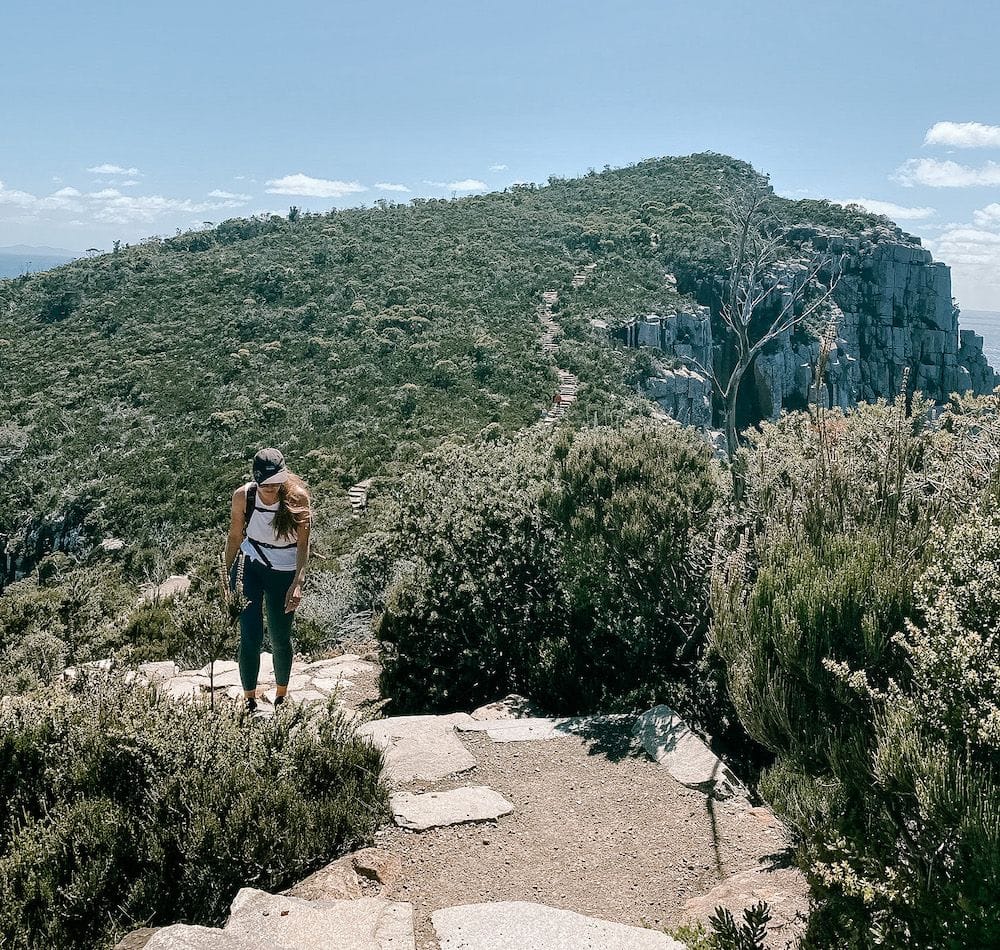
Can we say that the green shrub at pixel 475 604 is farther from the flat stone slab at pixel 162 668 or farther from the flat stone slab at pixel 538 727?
the flat stone slab at pixel 162 668

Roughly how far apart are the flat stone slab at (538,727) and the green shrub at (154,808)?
1.63 m

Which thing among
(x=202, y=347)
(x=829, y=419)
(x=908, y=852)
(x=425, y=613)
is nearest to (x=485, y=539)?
(x=425, y=613)

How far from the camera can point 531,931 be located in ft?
9.87

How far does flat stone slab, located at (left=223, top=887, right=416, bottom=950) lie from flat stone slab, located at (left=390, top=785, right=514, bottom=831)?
0.83 meters

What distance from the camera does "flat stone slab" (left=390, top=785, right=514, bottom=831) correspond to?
12.9 ft

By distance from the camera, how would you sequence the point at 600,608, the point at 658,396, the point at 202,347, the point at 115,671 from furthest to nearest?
1. the point at 202,347
2. the point at 658,396
3. the point at 600,608
4. the point at 115,671

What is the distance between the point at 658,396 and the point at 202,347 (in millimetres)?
21008

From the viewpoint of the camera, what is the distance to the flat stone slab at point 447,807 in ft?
12.9

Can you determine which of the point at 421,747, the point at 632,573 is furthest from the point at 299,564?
the point at 632,573

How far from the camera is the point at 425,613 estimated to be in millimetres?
6949

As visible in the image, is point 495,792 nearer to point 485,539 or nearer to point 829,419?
point 485,539

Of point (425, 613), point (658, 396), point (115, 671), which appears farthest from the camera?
point (658, 396)

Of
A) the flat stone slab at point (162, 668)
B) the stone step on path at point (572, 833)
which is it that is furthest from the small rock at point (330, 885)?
the flat stone slab at point (162, 668)

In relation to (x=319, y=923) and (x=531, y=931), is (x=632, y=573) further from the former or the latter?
(x=319, y=923)
